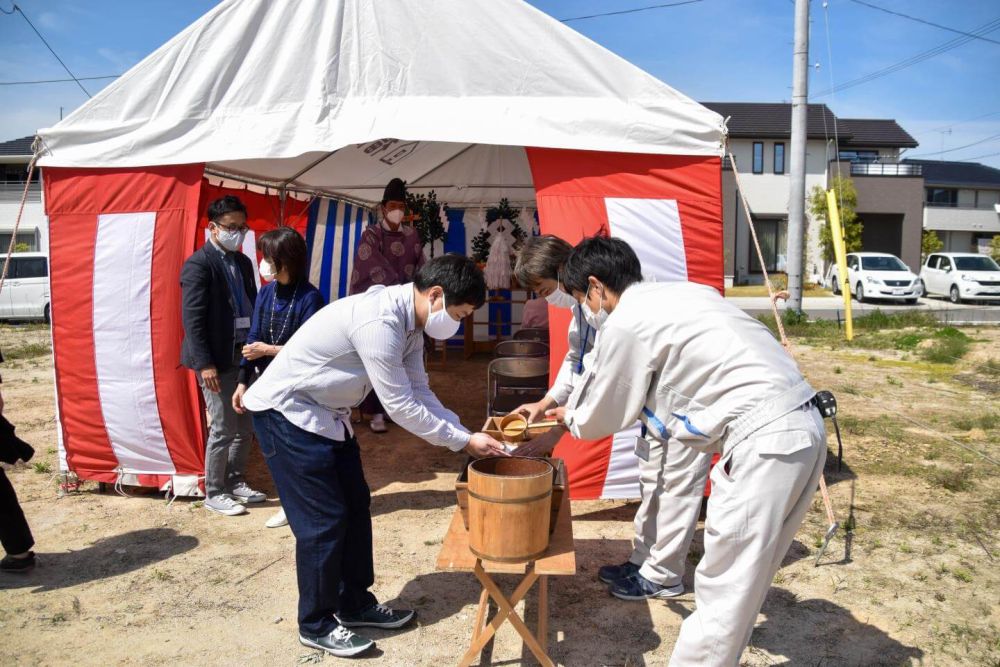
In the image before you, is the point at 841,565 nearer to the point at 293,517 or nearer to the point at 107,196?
the point at 293,517

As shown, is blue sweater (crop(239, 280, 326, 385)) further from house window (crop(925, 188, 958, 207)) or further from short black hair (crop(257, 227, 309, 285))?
house window (crop(925, 188, 958, 207))

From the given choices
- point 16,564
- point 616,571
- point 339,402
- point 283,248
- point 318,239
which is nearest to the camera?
point 339,402

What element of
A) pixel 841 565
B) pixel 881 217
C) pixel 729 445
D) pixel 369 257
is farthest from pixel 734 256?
pixel 729 445

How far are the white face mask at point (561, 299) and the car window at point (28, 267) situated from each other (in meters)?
13.3

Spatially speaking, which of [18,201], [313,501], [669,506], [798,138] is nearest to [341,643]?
[313,501]

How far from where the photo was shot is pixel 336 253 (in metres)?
7.50

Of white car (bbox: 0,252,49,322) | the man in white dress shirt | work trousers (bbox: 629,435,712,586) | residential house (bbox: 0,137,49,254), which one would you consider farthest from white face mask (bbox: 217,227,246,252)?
residential house (bbox: 0,137,49,254)

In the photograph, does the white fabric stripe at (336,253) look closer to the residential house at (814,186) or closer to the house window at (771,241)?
the residential house at (814,186)

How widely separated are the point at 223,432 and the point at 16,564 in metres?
1.12

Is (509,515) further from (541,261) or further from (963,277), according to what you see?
(963,277)

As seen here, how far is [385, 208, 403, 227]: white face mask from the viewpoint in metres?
5.69

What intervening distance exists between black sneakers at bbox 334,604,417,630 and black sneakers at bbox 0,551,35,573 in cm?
172

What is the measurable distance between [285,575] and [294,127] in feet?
7.92

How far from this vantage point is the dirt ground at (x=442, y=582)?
2.65 metres
